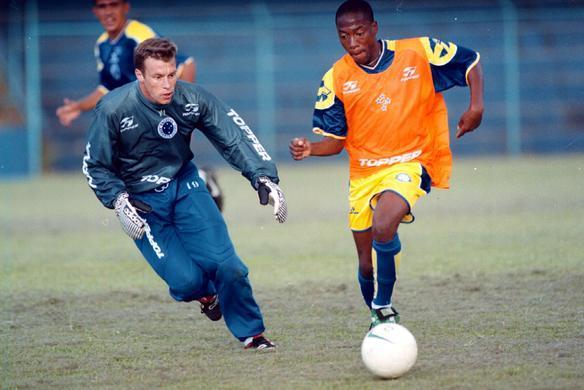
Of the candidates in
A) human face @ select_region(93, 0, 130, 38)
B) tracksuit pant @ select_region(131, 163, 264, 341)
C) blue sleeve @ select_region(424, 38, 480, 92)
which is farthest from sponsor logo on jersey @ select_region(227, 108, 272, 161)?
human face @ select_region(93, 0, 130, 38)

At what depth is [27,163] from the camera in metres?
21.4

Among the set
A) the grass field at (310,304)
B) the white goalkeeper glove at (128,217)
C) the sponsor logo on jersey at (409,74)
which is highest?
the sponsor logo on jersey at (409,74)

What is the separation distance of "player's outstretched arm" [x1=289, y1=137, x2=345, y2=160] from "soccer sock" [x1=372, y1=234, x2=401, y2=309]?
692mm

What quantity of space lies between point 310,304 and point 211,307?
1.12 metres

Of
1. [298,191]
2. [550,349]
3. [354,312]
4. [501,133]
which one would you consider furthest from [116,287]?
[501,133]

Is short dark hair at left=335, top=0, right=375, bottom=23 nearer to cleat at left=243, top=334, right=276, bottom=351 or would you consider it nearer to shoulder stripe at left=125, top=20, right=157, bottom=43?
cleat at left=243, top=334, right=276, bottom=351

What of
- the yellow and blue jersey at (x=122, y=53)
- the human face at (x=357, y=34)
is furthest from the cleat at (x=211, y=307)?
the yellow and blue jersey at (x=122, y=53)

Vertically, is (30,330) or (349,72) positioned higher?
(349,72)

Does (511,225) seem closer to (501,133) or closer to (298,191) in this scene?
(298,191)

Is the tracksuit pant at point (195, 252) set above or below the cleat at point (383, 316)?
above

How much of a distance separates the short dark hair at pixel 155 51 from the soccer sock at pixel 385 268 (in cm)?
163

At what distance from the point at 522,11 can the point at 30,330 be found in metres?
17.8

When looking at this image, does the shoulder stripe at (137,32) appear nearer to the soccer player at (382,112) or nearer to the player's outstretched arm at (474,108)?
the soccer player at (382,112)

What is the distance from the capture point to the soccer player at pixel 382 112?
6680mm
